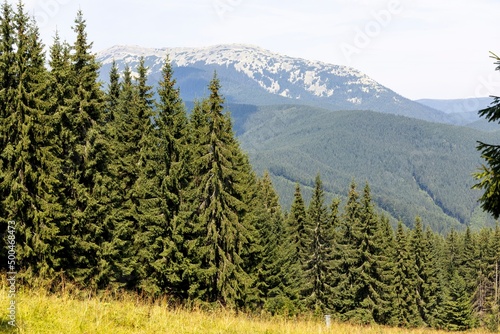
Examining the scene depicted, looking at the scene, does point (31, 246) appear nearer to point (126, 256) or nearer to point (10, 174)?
point (10, 174)

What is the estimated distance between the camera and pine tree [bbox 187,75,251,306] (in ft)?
86.3

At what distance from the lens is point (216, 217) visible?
2675cm

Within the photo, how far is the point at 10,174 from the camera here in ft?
66.3

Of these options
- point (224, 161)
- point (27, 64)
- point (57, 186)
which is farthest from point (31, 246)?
point (224, 161)

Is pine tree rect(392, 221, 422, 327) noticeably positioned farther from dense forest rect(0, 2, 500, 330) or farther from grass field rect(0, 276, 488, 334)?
grass field rect(0, 276, 488, 334)

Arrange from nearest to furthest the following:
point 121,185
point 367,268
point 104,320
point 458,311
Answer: point 104,320 < point 121,185 < point 367,268 < point 458,311

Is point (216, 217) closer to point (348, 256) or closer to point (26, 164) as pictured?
point (26, 164)

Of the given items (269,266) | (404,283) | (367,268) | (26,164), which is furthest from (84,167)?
(404,283)

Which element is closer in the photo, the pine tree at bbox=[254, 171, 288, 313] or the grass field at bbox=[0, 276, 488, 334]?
the grass field at bbox=[0, 276, 488, 334]

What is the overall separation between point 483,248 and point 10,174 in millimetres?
92424

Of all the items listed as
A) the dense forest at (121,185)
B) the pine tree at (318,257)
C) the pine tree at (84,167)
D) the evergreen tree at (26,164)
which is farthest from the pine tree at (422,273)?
the evergreen tree at (26,164)

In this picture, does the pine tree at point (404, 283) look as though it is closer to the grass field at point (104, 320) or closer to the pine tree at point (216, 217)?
the pine tree at point (216, 217)

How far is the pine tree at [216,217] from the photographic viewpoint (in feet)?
86.3

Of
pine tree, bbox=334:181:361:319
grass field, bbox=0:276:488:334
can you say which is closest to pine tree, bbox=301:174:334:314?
pine tree, bbox=334:181:361:319
